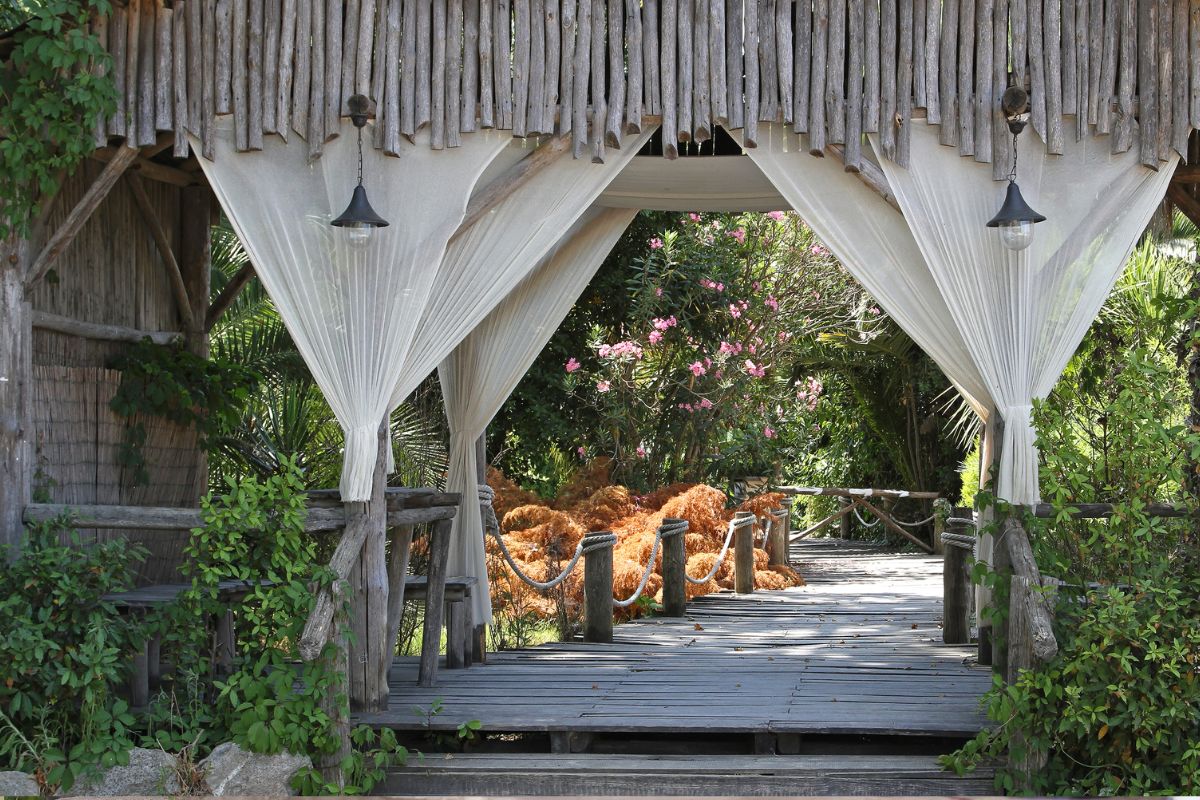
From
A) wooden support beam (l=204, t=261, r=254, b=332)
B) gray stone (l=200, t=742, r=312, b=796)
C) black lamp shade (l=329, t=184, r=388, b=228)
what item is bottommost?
gray stone (l=200, t=742, r=312, b=796)

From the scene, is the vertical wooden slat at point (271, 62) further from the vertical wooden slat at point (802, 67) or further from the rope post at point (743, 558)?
the rope post at point (743, 558)

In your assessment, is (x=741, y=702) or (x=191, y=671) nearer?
(x=191, y=671)

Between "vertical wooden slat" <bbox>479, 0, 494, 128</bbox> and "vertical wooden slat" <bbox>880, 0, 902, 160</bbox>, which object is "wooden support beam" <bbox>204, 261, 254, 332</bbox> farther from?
"vertical wooden slat" <bbox>880, 0, 902, 160</bbox>

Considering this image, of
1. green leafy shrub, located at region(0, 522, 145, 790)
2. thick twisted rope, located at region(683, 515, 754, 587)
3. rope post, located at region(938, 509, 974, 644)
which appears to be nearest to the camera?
green leafy shrub, located at region(0, 522, 145, 790)

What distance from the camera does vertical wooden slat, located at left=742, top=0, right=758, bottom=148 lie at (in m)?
5.50

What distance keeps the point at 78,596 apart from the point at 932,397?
39.0 feet

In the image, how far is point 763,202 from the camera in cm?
727

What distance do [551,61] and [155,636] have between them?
2869mm

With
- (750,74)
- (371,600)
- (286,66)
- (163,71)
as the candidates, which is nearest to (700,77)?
(750,74)

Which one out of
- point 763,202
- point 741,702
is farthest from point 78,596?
point 763,202

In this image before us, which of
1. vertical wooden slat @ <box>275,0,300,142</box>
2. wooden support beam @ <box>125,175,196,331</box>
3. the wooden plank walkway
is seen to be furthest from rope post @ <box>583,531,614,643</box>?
vertical wooden slat @ <box>275,0,300,142</box>

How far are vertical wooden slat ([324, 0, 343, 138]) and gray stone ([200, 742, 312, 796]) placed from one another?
253cm

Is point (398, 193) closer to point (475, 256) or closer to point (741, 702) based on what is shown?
point (475, 256)

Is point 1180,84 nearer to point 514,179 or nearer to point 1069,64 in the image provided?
point 1069,64
